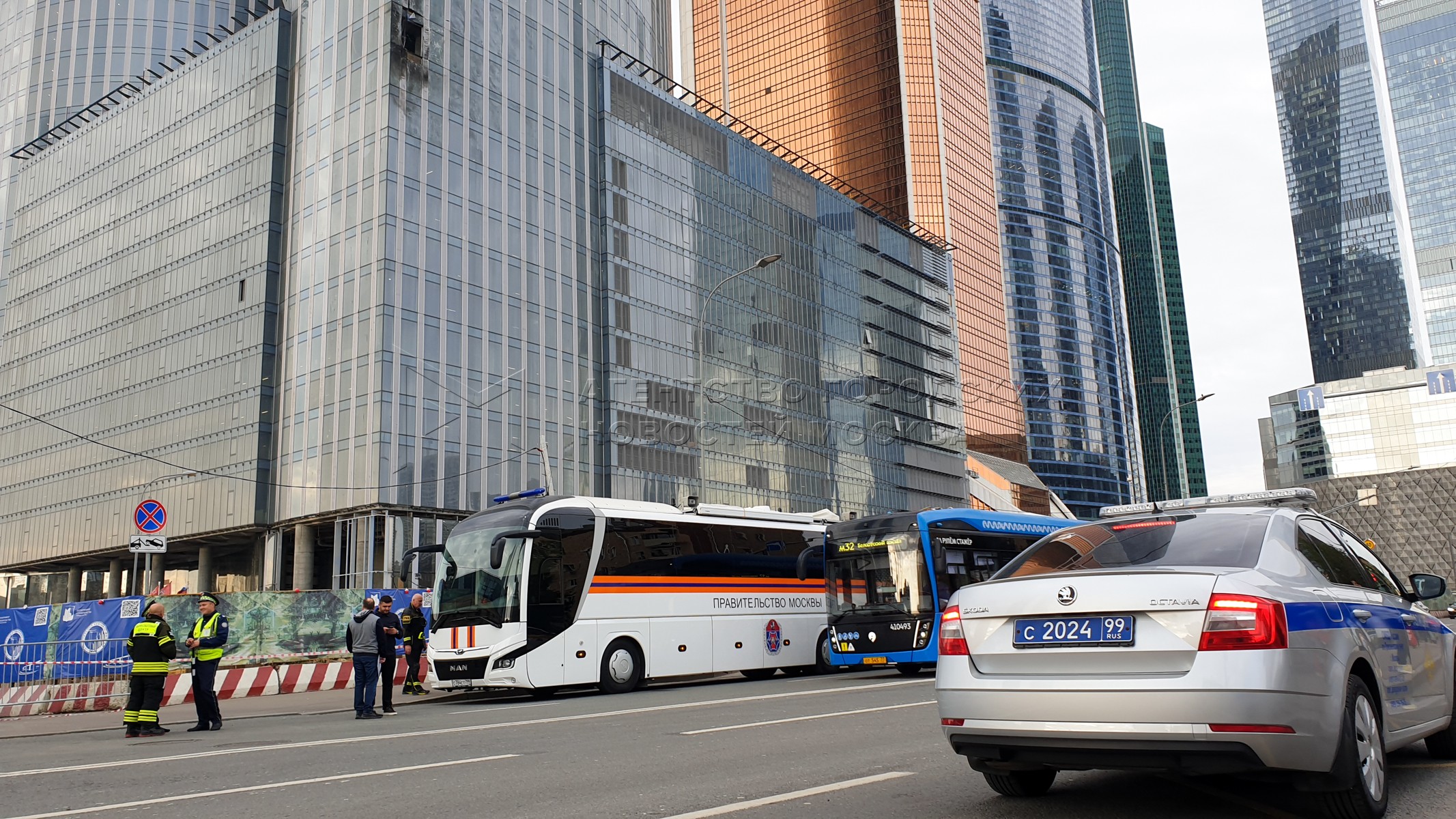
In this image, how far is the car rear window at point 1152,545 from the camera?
17.9 ft

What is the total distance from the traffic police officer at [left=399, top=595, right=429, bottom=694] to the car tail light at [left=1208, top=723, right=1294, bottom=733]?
1704 centimetres

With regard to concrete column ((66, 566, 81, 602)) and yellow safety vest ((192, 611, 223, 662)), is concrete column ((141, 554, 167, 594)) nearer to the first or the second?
concrete column ((66, 566, 81, 602))

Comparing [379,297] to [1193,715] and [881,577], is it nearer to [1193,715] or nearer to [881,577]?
[881,577]

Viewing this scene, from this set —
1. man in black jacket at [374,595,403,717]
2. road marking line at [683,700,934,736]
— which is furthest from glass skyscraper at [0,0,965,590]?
road marking line at [683,700,934,736]

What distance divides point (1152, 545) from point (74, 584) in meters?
71.7

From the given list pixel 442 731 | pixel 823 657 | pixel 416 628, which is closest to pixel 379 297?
pixel 416 628

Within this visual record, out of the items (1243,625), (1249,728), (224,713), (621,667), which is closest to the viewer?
(1249,728)

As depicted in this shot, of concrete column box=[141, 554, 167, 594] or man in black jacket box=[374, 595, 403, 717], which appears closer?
man in black jacket box=[374, 595, 403, 717]

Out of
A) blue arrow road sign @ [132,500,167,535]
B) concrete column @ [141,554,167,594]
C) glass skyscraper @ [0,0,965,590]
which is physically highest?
glass skyscraper @ [0,0,965,590]

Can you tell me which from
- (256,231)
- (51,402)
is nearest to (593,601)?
(256,231)

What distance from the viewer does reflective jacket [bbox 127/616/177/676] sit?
13.5m

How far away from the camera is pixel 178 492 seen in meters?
55.0

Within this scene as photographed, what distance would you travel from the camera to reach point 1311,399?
130m

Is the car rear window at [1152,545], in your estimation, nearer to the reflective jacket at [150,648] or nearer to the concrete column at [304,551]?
the reflective jacket at [150,648]
